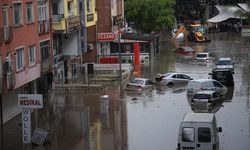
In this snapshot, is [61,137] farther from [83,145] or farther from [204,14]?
[204,14]

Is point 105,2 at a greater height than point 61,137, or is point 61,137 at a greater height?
point 105,2

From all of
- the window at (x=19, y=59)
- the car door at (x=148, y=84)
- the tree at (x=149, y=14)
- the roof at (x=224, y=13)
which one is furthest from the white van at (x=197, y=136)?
the roof at (x=224, y=13)

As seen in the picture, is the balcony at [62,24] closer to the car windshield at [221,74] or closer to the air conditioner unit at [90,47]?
the car windshield at [221,74]

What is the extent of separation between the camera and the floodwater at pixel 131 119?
30.1 m

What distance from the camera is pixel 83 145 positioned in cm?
2978

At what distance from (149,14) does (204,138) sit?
6416 cm

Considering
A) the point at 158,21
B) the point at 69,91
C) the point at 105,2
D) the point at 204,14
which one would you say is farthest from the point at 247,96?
the point at 204,14

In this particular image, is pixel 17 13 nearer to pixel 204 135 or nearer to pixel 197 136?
pixel 197 136

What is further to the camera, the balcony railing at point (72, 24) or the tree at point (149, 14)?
the tree at point (149, 14)

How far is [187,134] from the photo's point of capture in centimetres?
2552

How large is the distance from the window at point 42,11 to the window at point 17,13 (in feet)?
17.3

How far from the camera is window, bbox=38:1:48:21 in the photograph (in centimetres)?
4331

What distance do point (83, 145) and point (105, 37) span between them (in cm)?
3611

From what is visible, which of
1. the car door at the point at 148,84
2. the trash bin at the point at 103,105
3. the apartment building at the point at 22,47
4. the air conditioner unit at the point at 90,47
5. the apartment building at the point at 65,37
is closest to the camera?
the apartment building at the point at 22,47
